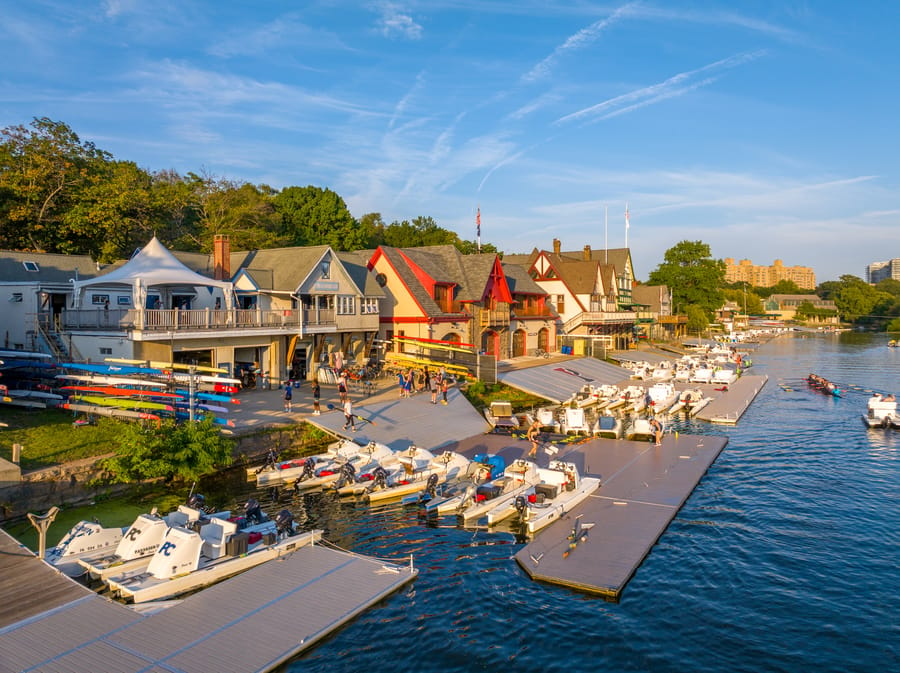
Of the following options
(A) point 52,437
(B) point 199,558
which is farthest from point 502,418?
(A) point 52,437

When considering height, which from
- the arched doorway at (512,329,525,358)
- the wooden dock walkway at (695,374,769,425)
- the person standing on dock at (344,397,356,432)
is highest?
the arched doorway at (512,329,525,358)

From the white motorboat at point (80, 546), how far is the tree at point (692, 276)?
110705 mm

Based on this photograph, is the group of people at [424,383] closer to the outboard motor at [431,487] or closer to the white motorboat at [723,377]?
the outboard motor at [431,487]

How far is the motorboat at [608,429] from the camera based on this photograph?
33.4 m

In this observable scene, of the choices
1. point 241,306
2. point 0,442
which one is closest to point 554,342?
point 241,306

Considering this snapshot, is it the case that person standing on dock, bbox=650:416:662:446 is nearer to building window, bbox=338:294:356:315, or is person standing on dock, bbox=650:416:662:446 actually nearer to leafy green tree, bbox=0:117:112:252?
building window, bbox=338:294:356:315

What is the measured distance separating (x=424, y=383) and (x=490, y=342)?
1736 cm

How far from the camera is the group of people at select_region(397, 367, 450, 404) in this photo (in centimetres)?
3709

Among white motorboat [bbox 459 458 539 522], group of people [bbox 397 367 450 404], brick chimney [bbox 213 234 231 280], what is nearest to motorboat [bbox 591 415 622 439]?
group of people [bbox 397 367 450 404]

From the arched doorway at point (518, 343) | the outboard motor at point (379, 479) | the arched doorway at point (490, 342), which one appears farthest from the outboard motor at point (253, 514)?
the arched doorway at point (518, 343)

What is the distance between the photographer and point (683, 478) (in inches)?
1002

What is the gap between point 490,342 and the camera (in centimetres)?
5575

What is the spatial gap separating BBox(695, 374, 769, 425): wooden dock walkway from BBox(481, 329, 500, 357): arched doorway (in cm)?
1899

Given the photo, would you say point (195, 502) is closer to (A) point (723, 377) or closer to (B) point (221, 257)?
(B) point (221, 257)
